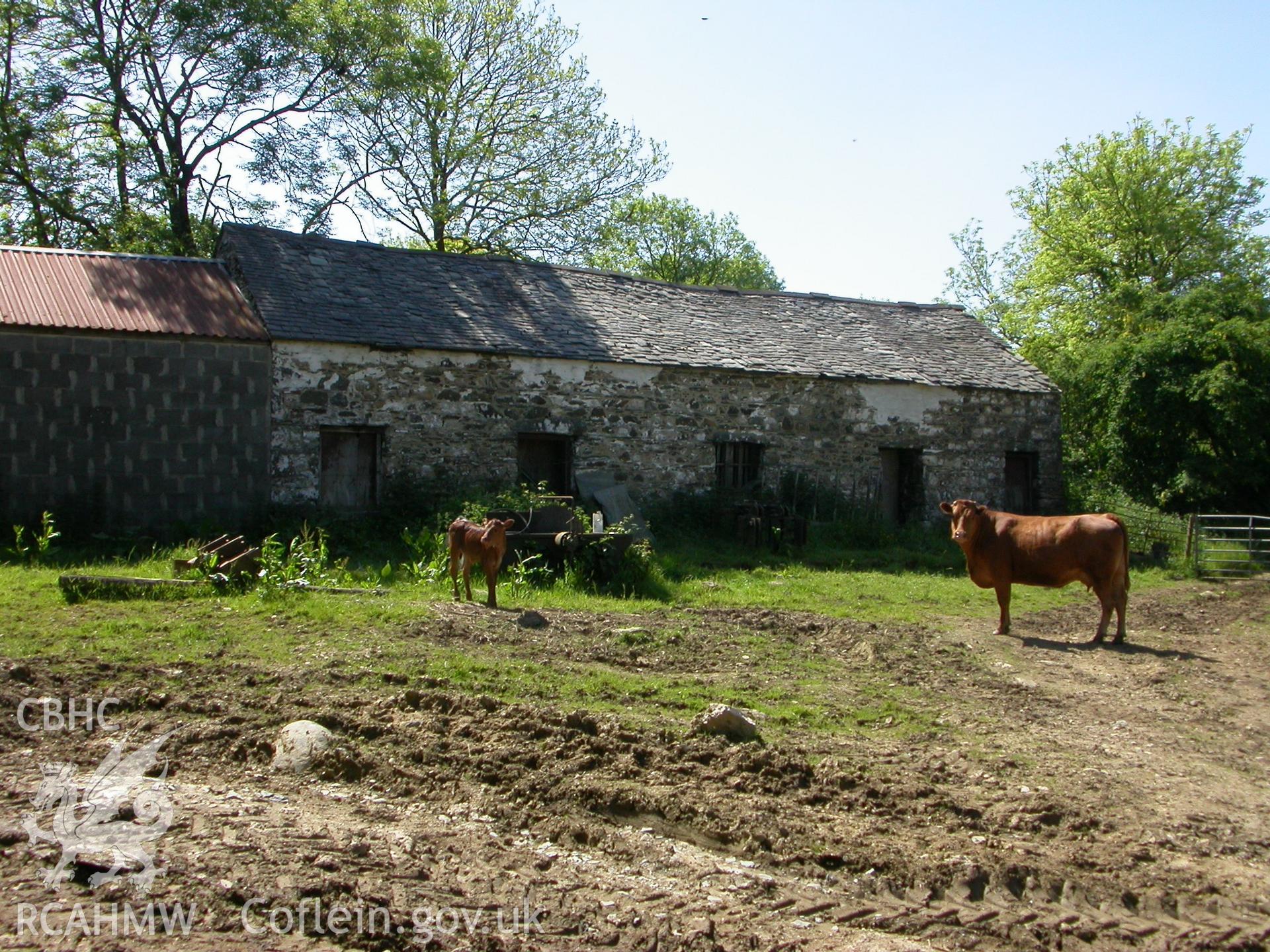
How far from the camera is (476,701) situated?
741cm

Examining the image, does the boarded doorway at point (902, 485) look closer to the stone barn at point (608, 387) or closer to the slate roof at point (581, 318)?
the stone barn at point (608, 387)

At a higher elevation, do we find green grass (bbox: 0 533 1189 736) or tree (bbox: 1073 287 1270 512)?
tree (bbox: 1073 287 1270 512)

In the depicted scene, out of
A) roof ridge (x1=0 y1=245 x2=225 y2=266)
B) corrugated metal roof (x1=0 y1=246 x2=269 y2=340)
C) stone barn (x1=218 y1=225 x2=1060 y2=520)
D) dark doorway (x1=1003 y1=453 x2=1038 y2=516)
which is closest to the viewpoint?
corrugated metal roof (x1=0 y1=246 x2=269 y2=340)

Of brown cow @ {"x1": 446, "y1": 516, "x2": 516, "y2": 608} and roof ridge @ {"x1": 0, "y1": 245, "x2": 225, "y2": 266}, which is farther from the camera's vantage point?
roof ridge @ {"x1": 0, "y1": 245, "x2": 225, "y2": 266}

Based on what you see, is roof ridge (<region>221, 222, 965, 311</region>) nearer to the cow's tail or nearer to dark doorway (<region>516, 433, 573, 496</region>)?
dark doorway (<region>516, 433, 573, 496</region>)

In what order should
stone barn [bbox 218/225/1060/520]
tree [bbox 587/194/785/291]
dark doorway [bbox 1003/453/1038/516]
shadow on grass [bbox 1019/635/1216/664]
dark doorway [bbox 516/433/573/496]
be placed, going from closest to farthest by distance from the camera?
shadow on grass [bbox 1019/635/1216/664] < stone barn [bbox 218/225/1060/520] < dark doorway [bbox 516/433/573/496] < dark doorway [bbox 1003/453/1038/516] < tree [bbox 587/194/785/291]

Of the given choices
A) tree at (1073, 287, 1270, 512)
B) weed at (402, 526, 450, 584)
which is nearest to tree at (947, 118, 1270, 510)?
tree at (1073, 287, 1270, 512)

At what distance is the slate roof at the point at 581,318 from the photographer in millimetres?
17766

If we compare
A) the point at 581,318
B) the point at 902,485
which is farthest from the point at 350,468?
the point at 902,485

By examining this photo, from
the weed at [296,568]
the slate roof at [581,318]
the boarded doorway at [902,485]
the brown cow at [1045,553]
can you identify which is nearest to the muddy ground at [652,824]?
the brown cow at [1045,553]

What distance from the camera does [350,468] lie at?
1730cm

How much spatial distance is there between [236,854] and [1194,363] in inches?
859

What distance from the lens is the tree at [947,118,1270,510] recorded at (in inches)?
840

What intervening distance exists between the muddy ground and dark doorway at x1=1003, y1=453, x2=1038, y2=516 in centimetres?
1400
